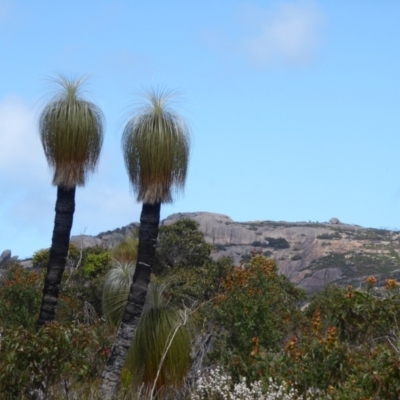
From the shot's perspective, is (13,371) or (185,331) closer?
(13,371)

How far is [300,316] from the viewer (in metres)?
23.7

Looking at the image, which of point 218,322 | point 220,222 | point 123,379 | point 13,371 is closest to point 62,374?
point 13,371

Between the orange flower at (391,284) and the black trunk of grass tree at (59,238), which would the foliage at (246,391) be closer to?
the orange flower at (391,284)

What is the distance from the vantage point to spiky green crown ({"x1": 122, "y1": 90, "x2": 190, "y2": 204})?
50.9ft

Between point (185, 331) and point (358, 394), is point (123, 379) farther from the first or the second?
point (358, 394)

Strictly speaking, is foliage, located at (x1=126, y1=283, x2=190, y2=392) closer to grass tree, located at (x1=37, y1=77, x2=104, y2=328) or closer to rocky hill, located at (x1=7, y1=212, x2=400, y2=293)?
grass tree, located at (x1=37, y1=77, x2=104, y2=328)

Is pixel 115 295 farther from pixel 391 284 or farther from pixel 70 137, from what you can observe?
pixel 391 284

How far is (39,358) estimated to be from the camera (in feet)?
37.9

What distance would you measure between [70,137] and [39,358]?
535cm

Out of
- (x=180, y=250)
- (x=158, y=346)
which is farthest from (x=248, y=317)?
(x=180, y=250)

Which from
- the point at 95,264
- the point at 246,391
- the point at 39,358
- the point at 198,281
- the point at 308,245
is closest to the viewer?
the point at 39,358

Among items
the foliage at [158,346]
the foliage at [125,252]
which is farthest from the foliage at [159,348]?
the foliage at [125,252]

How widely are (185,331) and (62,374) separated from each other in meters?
4.63

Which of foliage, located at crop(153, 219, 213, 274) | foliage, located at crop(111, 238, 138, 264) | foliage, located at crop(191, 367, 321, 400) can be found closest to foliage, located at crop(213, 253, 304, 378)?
foliage, located at crop(191, 367, 321, 400)
